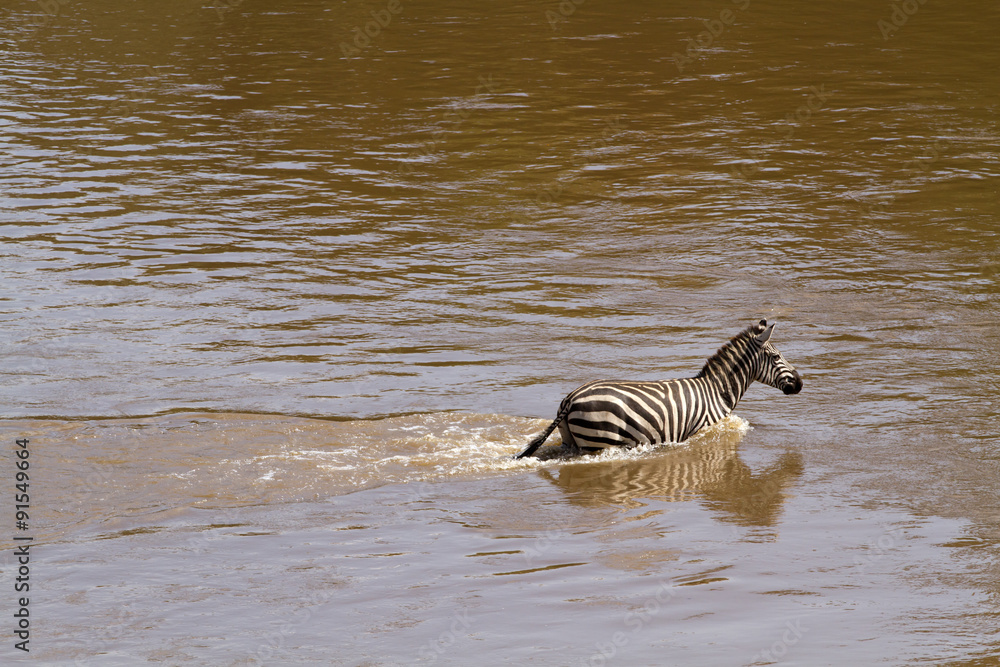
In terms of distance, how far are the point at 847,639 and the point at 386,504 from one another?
391 centimetres

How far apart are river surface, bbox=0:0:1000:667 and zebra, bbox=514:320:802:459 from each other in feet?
0.72

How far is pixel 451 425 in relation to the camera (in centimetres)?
1168

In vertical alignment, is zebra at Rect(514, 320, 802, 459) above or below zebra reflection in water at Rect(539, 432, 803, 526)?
above

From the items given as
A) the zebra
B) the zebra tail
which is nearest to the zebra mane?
the zebra

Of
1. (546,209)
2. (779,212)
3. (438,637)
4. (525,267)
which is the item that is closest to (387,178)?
(546,209)

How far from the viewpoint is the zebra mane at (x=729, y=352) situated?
37.7ft

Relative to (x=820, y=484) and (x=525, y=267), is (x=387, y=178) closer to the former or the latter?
(x=525, y=267)

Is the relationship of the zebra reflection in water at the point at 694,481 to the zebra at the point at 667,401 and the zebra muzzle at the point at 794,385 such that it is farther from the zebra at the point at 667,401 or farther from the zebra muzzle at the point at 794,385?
the zebra muzzle at the point at 794,385

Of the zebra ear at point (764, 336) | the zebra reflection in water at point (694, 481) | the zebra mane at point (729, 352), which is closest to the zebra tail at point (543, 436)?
the zebra reflection in water at point (694, 481)

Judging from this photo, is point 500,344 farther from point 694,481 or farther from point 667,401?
point 694,481

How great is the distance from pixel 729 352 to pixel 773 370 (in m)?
0.51

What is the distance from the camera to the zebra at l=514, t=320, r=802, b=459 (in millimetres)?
10609

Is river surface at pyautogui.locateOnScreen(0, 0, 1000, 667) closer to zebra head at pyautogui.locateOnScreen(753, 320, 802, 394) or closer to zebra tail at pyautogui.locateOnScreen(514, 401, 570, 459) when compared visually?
zebra tail at pyautogui.locateOnScreen(514, 401, 570, 459)

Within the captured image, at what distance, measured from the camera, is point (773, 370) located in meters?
11.7
